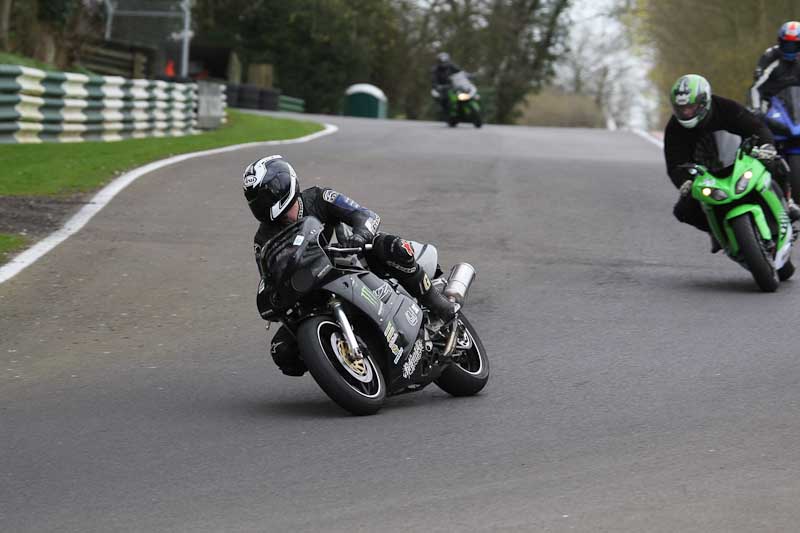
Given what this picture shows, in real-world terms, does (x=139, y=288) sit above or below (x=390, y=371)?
below

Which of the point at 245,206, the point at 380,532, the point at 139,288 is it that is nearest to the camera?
the point at 380,532

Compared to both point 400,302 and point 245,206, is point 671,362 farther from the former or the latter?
point 245,206

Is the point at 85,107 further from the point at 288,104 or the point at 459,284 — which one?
the point at 288,104

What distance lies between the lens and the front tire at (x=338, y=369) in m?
6.64

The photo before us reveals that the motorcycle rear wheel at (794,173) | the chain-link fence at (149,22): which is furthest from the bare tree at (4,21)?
the chain-link fence at (149,22)

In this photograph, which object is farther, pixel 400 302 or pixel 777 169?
pixel 777 169

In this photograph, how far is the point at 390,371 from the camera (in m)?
7.04

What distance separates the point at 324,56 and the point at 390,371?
2031 inches

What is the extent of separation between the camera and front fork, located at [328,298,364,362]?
678cm

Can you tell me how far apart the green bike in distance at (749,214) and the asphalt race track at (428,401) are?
0.26 meters

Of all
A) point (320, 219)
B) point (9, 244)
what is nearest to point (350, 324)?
point (320, 219)

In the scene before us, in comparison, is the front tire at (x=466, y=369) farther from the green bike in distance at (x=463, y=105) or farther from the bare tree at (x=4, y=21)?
the green bike in distance at (x=463, y=105)

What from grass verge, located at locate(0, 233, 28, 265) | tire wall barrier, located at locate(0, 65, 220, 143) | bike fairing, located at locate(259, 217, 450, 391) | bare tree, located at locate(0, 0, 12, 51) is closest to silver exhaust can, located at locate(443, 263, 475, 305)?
bike fairing, located at locate(259, 217, 450, 391)

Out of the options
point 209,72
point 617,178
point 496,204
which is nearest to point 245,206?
point 496,204
